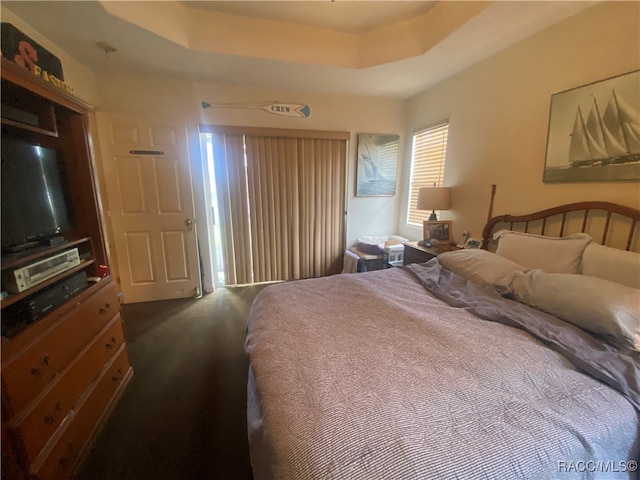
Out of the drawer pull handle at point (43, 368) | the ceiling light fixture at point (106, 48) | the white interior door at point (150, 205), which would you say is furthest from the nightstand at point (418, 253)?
the ceiling light fixture at point (106, 48)

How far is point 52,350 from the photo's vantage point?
3.83 feet

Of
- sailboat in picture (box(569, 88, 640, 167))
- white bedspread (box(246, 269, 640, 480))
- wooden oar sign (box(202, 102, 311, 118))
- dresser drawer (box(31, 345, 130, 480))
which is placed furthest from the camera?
wooden oar sign (box(202, 102, 311, 118))

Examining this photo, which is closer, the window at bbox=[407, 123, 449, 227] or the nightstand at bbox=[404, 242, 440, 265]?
the nightstand at bbox=[404, 242, 440, 265]

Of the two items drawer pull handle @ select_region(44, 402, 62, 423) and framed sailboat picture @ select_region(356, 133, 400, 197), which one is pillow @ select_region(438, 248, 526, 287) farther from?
drawer pull handle @ select_region(44, 402, 62, 423)

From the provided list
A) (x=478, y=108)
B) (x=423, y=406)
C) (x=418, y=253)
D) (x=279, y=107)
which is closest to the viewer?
(x=423, y=406)

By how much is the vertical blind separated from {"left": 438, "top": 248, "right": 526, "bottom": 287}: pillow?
6.01 feet

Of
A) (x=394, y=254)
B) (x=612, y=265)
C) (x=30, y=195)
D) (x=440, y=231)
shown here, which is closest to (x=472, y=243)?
(x=440, y=231)

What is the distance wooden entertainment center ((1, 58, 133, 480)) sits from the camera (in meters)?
1.00

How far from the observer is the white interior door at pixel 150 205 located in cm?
272

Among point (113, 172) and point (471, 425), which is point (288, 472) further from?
point (113, 172)

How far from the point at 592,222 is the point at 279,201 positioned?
2881 millimetres

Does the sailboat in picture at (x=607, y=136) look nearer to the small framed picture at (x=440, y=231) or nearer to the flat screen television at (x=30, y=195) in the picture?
the small framed picture at (x=440, y=231)

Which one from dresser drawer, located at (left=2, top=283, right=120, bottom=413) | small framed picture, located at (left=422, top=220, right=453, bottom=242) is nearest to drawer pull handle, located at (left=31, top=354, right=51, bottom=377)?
dresser drawer, located at (left=2, top=283, right=120, bottom=413)

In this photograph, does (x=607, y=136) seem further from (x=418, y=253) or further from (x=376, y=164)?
(x=376, y=164)
